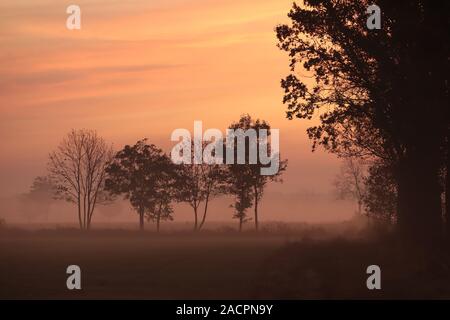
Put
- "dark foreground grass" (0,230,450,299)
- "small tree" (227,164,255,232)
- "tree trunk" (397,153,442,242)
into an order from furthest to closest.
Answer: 1. "small tree" (227,164,255,232)
2. "tree trunk" (397,153,442,242)
3. "dark foreground grass" (0,230,450,299)

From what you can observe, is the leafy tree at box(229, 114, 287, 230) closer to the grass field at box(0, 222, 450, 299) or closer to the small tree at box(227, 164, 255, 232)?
the small tree at box(227, 164, 255, 232)

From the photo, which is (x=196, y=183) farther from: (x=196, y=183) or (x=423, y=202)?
(x=423, y=202)

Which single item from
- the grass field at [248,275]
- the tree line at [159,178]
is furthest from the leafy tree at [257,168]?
the grass field at [248,275]

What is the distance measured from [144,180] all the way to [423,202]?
59440 mm

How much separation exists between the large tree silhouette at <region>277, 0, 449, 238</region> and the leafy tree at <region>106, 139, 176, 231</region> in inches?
2122

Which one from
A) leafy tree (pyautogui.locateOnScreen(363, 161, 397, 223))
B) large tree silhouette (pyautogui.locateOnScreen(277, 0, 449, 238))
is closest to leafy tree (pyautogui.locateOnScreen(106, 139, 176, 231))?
leafy tree (pyautogui.locateOnScreen(363, 161, 397, 223))

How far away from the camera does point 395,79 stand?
1393 inches

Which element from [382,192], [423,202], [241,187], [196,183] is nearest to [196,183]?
[196,183]

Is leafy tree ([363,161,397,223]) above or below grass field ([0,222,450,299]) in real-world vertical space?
above

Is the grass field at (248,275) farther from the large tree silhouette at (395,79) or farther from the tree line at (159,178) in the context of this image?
the tree line at (159,178)

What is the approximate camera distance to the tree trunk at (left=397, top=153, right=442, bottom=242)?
1395 inches

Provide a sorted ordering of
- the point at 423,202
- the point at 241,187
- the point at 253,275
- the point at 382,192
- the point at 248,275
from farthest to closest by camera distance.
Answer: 1. the point at 241,187
2. the point at 382,192
3. the point at 423,202
4. the point at 248,275
5. the point at 253,275
